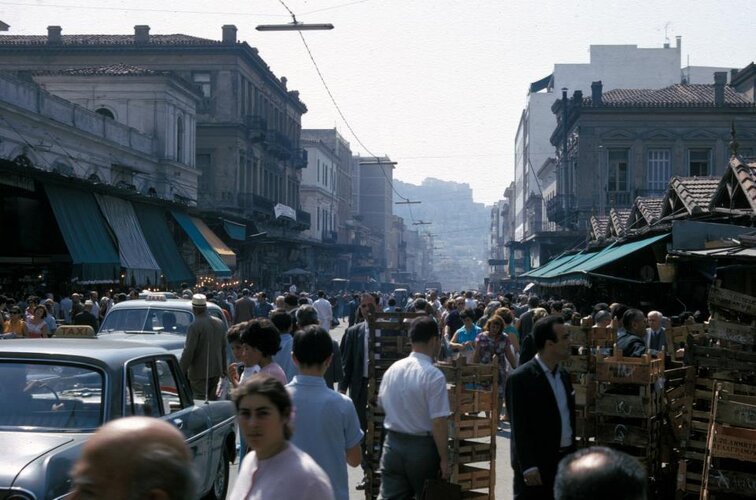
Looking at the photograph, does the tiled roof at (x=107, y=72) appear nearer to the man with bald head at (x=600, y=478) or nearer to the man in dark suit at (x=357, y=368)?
the man in dark suit at (x=357, y=368)

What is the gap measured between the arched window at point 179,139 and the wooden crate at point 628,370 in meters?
37.8

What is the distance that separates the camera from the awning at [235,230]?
40.9 metres

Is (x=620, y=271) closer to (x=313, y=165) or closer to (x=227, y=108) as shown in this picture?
(x=227, y=108)

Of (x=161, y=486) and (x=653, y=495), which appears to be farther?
(x=653, y=495)

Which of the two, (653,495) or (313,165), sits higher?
(313,165)

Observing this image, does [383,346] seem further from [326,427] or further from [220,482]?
[326,427]

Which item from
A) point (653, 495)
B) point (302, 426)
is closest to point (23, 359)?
point (302, 426)

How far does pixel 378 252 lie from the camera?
403 feet

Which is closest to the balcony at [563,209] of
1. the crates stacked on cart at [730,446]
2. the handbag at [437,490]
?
the crates stacked on cart at [730,446]

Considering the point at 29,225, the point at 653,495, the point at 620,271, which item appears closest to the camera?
the point at 653,495

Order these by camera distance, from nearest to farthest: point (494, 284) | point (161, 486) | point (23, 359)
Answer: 1. point (161, 486)
2. point (23, 359)
3. point (494, 284)

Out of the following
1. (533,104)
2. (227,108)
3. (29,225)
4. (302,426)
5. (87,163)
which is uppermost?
(533,104)

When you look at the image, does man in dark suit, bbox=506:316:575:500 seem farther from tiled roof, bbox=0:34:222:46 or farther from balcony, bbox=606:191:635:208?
tiled roof, bbox=0:34:222:46

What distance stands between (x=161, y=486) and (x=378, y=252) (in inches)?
4740
